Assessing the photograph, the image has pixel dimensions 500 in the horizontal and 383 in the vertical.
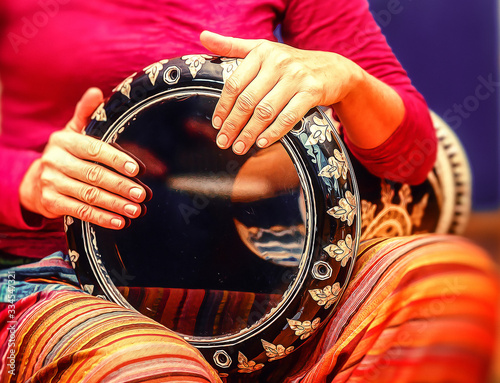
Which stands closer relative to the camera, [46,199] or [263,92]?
[263,92]

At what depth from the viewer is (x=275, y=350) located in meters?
0.57

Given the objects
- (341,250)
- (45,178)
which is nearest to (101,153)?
(45,178)

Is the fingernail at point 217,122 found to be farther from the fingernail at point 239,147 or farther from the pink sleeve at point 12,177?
the pink sleeve at point 12,177

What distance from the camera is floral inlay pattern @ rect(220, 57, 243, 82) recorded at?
559 mm

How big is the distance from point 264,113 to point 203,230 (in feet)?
0.59

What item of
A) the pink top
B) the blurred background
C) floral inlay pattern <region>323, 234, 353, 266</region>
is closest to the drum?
floral inlay pattern <region>323, 234, 353, 266</region>

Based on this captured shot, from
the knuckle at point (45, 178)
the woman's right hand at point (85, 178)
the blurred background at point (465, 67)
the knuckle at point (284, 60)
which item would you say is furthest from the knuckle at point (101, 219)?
the blurred background at point (465, 67)

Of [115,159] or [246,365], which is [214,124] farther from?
[246,365]

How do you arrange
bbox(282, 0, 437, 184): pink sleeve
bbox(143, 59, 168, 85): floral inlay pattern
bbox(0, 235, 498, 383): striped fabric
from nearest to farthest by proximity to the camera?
bbox(0, 235, 498, 383): striped fabric → bbox(143, 59, 168, 85): floral inlay pattern → bbox(282, 0, 437, 184): pink sleeve

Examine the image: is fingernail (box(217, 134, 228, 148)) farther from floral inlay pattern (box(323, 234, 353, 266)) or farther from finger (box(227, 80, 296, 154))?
floral inlay pattern (box(323, 234, 353, 266))

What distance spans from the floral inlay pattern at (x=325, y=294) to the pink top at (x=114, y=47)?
243 mm

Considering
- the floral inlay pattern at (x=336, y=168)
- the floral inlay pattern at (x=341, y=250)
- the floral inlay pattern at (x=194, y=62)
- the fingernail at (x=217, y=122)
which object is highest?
the floral inlay pattern at (x=194, y=62)

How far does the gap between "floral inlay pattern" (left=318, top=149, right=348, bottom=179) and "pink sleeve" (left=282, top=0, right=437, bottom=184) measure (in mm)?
161

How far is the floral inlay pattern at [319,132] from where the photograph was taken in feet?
1.81
